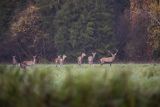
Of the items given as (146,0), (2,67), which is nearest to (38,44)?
(146,0)

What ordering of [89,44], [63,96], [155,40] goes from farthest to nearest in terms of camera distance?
1. [89,44]
2. [155,40]
3. [63,96]

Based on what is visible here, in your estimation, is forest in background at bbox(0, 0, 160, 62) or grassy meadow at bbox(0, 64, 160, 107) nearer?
grassy meadow at bbox(0, 64, 160, 107)

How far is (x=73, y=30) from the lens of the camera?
3103cm

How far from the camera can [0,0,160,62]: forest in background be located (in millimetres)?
30734

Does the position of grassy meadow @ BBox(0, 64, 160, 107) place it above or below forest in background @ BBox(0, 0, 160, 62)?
above

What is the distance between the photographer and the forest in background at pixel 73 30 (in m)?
30.7

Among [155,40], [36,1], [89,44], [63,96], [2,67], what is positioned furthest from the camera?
[36,1]

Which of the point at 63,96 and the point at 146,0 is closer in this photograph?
the point at 63,96

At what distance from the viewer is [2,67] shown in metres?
3.38

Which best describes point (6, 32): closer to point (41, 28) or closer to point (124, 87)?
point (41, 28)

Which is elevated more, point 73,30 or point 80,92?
point 80,92

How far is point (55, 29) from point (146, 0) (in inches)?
312

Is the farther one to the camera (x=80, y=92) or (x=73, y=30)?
(x=73, y=30)

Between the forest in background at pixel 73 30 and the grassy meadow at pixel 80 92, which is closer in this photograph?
the grassy meadow at pixel 80 92
